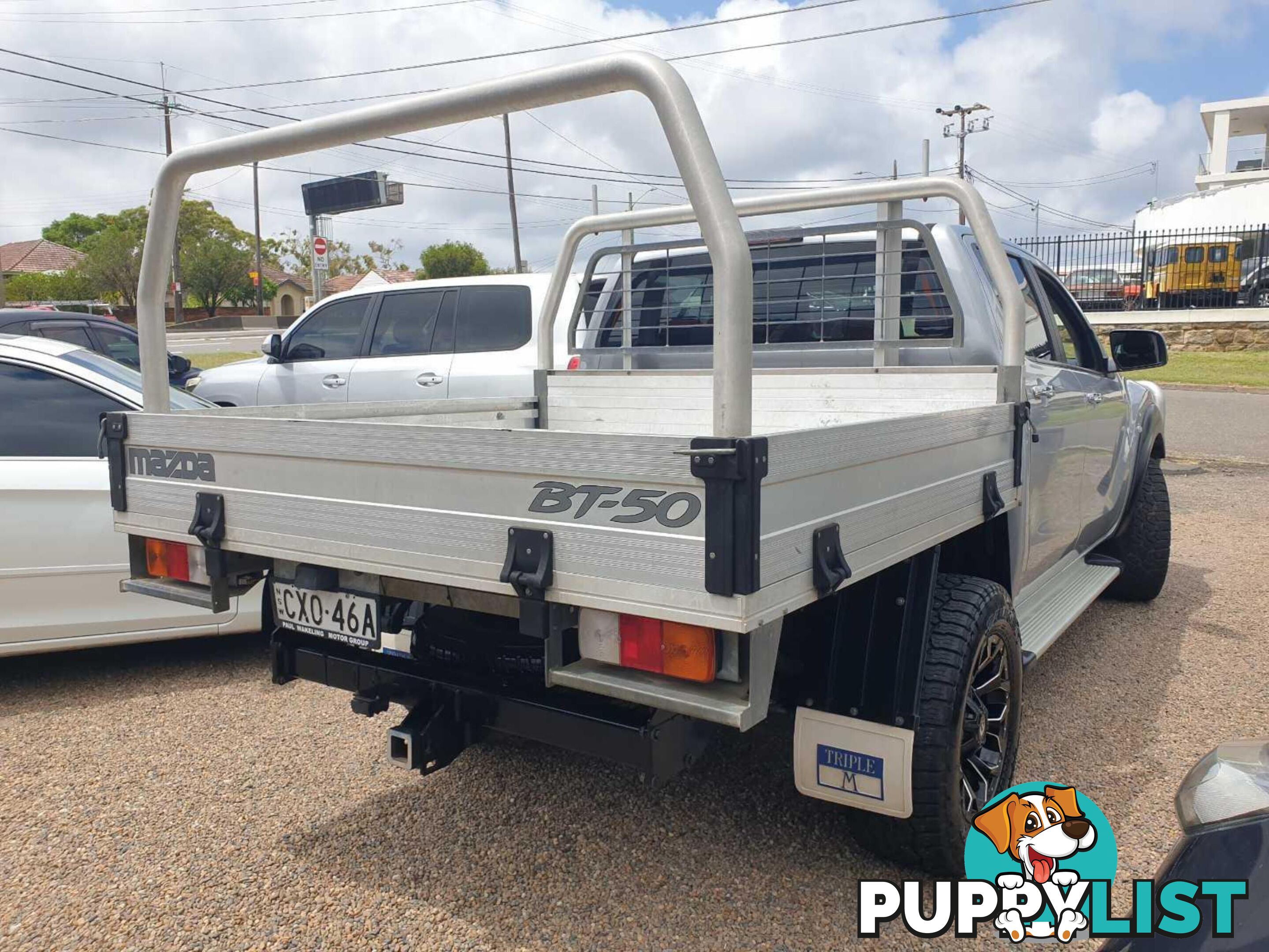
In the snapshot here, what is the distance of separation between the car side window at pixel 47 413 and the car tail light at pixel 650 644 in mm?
3018

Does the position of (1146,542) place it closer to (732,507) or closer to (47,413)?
(732,507)

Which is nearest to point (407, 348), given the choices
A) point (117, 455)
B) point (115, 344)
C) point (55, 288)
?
point (115, 344)

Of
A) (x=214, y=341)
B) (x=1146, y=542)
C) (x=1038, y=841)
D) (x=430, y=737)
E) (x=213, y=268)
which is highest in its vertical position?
(x=213, y=268)

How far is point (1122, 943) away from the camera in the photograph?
5.42 feet

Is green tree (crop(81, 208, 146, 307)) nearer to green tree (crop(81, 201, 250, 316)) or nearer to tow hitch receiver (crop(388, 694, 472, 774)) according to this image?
green tree (crop(81, 201, 250, 316))

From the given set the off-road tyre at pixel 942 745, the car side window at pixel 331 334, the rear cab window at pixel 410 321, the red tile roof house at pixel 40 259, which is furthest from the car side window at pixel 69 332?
the red tile roof house at pixel 40 259

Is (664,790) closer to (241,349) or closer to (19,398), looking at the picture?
(19,398)

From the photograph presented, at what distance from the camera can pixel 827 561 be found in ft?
7.14

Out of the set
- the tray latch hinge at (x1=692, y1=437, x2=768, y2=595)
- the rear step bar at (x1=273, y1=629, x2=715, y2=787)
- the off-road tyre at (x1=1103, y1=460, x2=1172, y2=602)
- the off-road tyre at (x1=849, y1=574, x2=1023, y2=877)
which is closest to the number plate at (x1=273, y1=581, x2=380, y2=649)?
the rear step bar at (x1=273, y1=629, x2=715, y2=787)

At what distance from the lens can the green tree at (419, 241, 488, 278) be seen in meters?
67.6

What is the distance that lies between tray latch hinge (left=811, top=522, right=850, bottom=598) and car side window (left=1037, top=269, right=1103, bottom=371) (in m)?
2.81

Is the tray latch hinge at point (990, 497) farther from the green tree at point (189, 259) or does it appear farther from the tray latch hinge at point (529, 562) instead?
the green tree at point (189, 259)

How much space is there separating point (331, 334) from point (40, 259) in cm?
7969

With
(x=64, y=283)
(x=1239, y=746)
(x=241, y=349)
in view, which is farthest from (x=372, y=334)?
(x=64, y=283)
